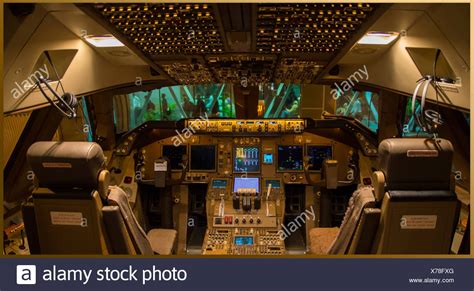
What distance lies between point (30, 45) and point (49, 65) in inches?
12.9

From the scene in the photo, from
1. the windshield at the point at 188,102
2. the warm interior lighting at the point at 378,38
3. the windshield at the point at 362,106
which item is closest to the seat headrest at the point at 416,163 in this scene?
Answer: the warm interior lighting at the point at 378,38

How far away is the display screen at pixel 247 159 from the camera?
448 cm

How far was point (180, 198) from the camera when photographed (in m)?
4.56

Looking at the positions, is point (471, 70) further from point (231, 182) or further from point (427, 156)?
point (231, 182)

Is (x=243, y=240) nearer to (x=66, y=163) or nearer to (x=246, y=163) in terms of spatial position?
(x=246, y=163)

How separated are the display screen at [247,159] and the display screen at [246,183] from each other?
4.3 inches

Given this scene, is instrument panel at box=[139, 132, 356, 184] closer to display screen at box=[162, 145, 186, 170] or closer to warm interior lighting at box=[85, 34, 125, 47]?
display screen at box=[162, 145, 186, 170]

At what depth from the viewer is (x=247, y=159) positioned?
4.50 m

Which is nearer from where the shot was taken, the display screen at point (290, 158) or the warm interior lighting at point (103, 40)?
the warm interior lighting at point (103, 40)

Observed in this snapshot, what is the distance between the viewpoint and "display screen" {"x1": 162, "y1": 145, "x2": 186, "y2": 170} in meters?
4.46

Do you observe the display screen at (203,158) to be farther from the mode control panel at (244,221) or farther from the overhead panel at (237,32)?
the overhead panel at (237,32)

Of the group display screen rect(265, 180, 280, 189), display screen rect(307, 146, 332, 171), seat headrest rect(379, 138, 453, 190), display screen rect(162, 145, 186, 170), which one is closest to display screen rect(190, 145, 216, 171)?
display screen rect(162, 145, 186, 170)

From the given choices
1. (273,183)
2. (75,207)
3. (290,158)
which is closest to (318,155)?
(290,158)

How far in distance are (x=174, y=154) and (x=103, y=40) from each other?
2580 mm
